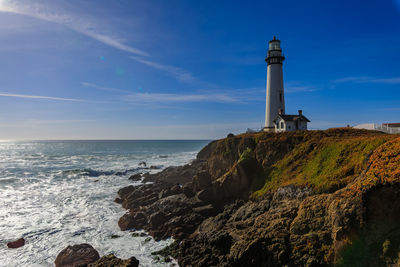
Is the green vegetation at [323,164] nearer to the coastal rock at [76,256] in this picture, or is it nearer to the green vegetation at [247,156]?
the green vegetation at [247,156]

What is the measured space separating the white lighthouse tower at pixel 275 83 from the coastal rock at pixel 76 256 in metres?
24.8

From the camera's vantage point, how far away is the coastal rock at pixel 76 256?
1323 centimetres

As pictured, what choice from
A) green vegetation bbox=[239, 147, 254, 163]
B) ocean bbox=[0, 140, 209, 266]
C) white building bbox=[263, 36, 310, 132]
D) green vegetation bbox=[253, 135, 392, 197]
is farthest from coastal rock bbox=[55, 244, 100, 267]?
white building bbox=[263, 36, 310, 132]

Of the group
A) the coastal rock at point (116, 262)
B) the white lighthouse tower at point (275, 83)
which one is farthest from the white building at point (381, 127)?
the coastal rock at point (116, 262)

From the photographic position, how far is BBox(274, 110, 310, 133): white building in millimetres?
27766

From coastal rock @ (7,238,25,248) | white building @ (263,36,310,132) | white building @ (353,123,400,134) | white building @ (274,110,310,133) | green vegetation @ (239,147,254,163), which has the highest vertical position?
white building @ (263,36,310,132)

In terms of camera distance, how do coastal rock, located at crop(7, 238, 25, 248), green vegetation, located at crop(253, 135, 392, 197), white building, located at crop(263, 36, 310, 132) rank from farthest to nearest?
white building, located at crop(263, 36, 310, 132), coastal rock, located at crop(7, 238, 25, 248), green vegetation, located at crop(253, 135, 392, 197)

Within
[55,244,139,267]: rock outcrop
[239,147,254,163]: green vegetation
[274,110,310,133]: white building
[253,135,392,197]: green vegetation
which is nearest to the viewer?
[253,135,392,197]: green vegetation

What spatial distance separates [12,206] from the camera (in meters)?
23.4

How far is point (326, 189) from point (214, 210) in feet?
28.1

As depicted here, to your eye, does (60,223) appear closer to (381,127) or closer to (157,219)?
(157,219)

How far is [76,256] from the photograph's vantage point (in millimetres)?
13555

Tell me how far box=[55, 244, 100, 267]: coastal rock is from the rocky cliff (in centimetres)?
390

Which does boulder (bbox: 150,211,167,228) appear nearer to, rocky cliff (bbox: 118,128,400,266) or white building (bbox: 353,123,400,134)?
rocky cliff (bbox: 118,128,400,266)
